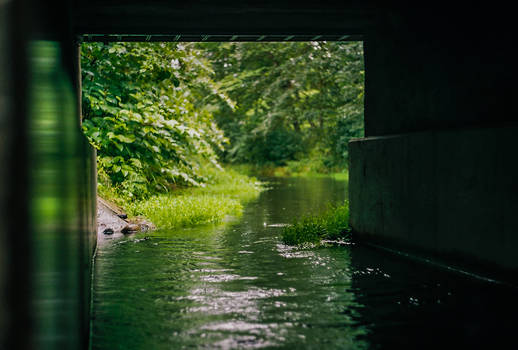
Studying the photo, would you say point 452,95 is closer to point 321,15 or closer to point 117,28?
point 321,15

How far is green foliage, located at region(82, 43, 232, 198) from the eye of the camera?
1831 cm

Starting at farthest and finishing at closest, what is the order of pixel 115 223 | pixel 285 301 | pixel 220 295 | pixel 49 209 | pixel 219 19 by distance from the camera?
pixel 115 223, pixel 219 19, pixel 220 295, pixel 285 301, pixel 49 209

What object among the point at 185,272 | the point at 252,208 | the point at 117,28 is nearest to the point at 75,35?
the point at 117,28

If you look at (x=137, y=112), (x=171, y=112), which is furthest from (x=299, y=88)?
(x=137, y=112)

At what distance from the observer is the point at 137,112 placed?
1936 centimetres

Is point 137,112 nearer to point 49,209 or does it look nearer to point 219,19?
point 219,19

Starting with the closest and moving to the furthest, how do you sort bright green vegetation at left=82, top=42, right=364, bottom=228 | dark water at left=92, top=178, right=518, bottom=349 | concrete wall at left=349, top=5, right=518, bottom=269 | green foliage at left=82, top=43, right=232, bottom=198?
1. dark water at left=92, top=178, right=518, bottom=349
2. concrete wall at left=349, top=5, right=518, bottom=269
3. bright green vegetation at left=82, top=42, right=364, bottom=228
4. green foliage at left=82, top=43, right=232, bottom=198

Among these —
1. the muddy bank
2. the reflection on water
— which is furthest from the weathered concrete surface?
the muddy bank

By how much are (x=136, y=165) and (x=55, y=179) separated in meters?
15.7

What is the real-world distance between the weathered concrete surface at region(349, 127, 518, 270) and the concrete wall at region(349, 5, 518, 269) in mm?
17

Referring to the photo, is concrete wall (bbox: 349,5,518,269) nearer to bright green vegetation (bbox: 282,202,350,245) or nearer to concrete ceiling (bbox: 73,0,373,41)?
bright green vegetation (bbox: 282,202,350,245)

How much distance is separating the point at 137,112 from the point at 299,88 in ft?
60.2

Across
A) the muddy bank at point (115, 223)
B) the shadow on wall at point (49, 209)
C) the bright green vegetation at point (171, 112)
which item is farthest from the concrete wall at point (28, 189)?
the bright green vegetation at point (171, 112)

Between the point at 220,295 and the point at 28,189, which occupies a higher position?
the point at 28,189
